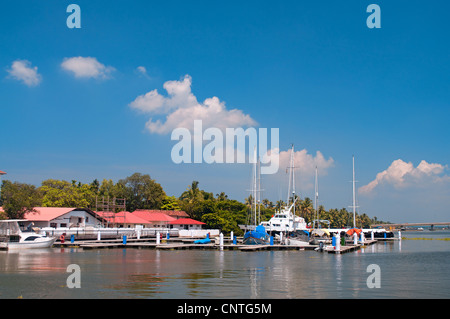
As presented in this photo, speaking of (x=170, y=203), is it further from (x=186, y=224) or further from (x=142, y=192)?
(x=186, y=224)

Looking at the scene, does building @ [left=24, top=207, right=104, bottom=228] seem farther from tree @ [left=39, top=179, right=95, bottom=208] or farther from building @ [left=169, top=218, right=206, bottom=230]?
building @ [left=169, top=218, right=206, bottom=230]

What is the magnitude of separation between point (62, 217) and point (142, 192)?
136 ft

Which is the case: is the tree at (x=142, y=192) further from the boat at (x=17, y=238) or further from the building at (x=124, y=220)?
the boat at (x=17, y=238)

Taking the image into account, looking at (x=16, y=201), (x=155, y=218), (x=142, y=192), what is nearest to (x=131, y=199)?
(x=142, y=192)

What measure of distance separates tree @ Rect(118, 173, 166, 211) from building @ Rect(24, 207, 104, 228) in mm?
32329

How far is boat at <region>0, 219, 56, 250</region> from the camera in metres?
50.9

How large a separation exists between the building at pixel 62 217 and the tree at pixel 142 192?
106 feet

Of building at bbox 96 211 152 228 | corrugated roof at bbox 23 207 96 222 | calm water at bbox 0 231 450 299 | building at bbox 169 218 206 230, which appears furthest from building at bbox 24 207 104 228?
calm water at bbox 0 231 450 299

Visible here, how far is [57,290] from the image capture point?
2147 centimetres

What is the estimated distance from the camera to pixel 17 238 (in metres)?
51.6

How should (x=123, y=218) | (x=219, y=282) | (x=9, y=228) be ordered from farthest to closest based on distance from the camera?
(x=123, y=218) → (x=9, y=228) → (x=219, y=282)

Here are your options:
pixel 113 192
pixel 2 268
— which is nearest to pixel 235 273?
pixel 2 268
